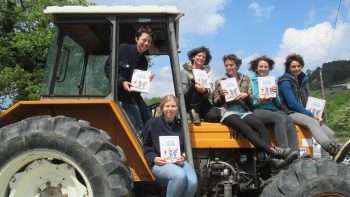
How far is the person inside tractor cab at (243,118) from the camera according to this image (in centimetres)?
518

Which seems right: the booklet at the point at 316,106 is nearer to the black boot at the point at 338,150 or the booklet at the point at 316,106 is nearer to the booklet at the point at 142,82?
the black boot at the point at 338,150

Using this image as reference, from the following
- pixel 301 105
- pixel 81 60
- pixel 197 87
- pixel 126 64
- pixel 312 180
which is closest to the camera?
pixel 312 180

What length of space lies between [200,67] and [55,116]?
6.22 feet

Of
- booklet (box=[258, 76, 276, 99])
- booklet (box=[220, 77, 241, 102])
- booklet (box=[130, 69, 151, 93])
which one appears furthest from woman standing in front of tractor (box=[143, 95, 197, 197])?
booklet (box=[258, 76, 276, 99])

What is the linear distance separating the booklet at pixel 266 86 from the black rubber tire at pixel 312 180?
1020mm

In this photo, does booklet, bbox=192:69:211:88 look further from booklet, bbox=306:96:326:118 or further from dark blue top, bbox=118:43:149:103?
booklet, bbox=306:96:326:118

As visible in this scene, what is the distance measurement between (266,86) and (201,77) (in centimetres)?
83

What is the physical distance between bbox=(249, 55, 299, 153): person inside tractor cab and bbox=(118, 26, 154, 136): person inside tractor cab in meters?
1.42

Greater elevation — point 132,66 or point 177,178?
point 132,66

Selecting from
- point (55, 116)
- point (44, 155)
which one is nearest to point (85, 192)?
point (44, 155)

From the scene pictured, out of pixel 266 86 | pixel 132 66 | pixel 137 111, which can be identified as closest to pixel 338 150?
pixel 266 86

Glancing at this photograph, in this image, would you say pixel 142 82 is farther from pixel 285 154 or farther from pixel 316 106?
pixel 316 106

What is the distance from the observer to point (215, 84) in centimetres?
568

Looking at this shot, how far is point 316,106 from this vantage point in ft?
18.5
